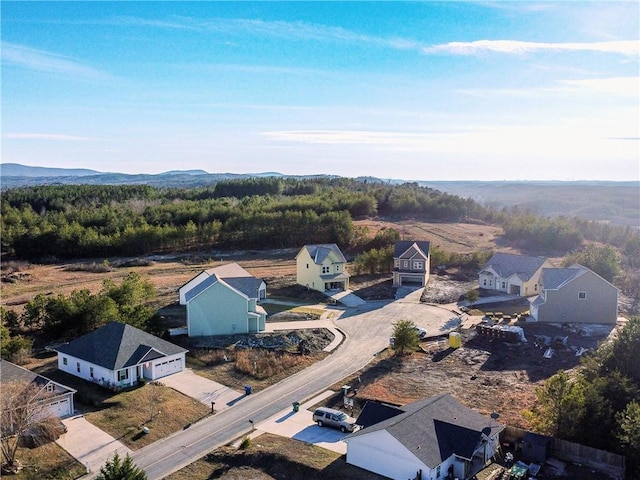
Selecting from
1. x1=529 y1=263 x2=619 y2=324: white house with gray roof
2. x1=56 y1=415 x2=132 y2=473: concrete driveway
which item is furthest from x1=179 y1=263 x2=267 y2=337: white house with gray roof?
x1=529 y1=263 x2=619 y2=324: white house with gray roof

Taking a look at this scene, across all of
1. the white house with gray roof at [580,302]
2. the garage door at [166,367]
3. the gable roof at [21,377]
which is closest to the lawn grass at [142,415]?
the garage door at [166,367]

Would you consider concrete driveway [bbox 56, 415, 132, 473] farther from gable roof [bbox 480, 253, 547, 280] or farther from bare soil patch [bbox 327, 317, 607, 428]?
gable roof [bbox 480, 253, 547, 280]

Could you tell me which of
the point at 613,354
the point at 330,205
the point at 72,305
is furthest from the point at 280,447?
the point at 330,205

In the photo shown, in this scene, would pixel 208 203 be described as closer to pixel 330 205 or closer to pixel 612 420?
pixel 330 205

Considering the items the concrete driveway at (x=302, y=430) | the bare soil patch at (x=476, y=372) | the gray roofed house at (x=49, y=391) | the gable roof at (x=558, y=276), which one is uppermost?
the gable roof at (x=558, y=276)

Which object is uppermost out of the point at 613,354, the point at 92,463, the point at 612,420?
the point at 613,354

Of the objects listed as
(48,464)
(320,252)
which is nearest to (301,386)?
(48,464)

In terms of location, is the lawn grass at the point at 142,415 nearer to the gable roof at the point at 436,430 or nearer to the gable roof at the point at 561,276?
the gable roof at the point at 436,430
